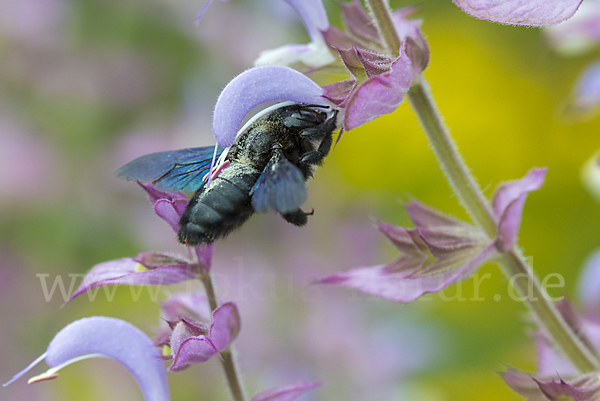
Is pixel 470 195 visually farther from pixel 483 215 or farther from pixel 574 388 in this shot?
pixel 574 388

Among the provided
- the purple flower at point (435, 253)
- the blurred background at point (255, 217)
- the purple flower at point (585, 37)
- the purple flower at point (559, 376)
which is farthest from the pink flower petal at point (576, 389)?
the blurred background at point (255, 217)

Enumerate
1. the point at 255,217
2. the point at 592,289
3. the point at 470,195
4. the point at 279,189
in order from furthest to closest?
the point at 255,217 < the point at 592,289 < the point at 470,195 < the point at 279,189

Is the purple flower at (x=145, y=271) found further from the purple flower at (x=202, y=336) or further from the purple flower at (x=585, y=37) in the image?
the purple flower at (x=585, y=37)

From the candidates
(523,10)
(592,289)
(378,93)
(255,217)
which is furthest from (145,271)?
(255,217)

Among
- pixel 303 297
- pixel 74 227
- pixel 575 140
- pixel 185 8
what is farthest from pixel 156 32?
pixel 575 140

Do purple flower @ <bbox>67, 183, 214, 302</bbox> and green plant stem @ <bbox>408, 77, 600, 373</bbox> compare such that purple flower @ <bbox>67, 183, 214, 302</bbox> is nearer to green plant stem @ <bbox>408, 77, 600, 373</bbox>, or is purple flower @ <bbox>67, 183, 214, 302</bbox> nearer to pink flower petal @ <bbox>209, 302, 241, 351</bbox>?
pink flower petal @ <bbox>209, 302, 241, 351</bbox>

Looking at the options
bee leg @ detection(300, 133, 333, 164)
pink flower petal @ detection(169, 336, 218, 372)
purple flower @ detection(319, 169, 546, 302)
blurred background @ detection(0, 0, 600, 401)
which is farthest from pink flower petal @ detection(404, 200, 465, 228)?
blurred background @ detection(0, 0, 600, 401)
